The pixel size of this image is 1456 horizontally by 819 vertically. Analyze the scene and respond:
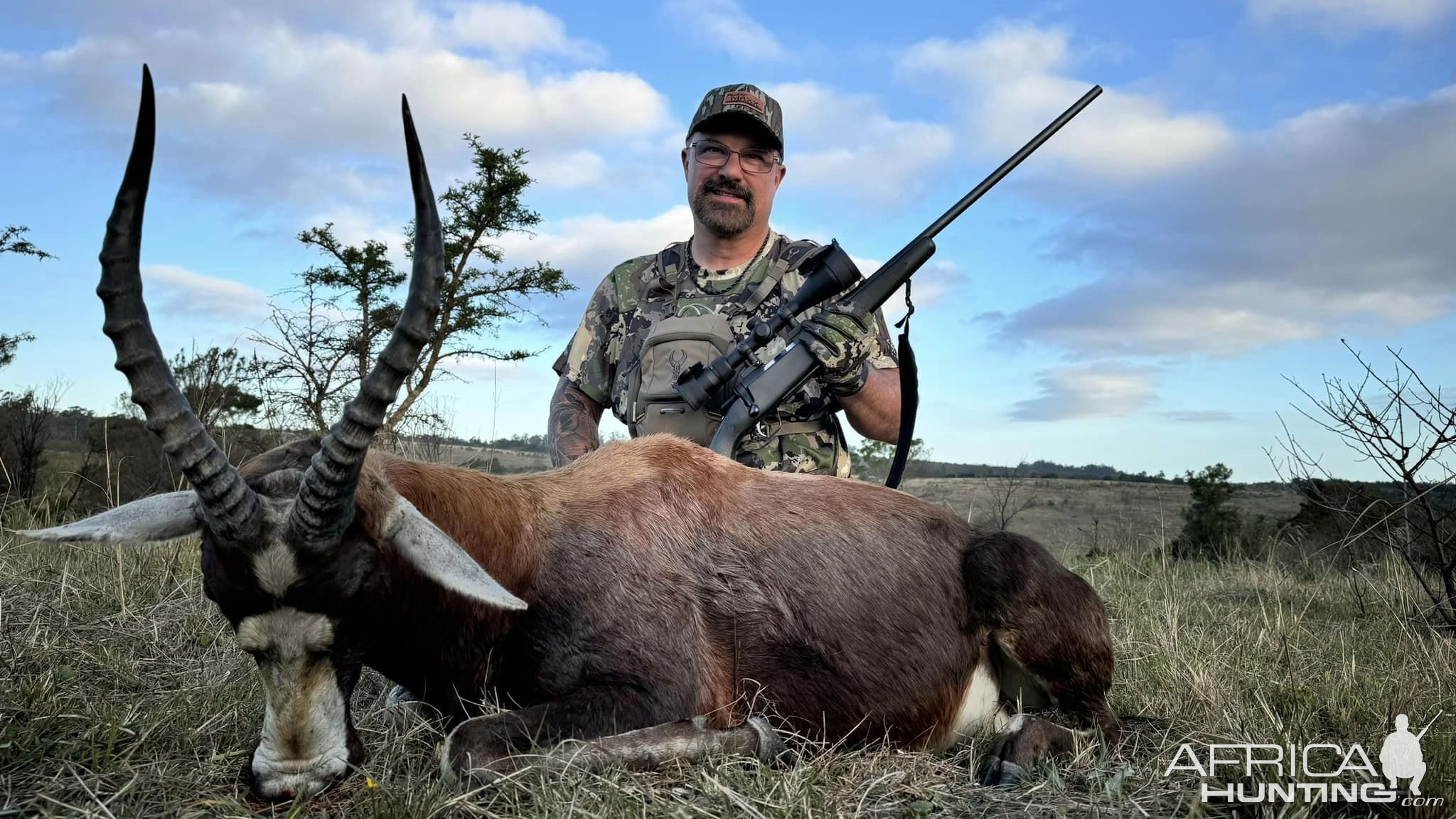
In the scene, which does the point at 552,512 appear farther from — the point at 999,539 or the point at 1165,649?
the point at 1165,649

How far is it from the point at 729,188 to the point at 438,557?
442cm

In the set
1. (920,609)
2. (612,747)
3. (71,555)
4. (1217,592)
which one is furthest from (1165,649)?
(71,555)

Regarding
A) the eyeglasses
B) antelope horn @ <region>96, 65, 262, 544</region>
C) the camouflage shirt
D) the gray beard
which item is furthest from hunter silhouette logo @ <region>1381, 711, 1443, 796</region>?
the eyeglasses

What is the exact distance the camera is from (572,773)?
319 centimetres

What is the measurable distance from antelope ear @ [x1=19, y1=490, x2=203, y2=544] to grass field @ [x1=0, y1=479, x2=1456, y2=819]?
770mm

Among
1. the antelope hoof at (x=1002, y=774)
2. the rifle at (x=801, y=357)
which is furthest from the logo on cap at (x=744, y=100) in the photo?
the antelope hoof at (x=1002, y=774)

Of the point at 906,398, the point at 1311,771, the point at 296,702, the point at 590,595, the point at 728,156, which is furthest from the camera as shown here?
the point at 728,156

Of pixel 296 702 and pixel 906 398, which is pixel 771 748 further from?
pixel 906 398

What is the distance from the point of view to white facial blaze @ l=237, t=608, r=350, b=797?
3070 millimetres

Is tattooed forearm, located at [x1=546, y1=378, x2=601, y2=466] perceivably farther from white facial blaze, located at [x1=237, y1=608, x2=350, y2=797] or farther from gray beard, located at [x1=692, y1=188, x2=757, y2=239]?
white facial blaze, located at [x1=237, y1=608, x2=350, y2=797]

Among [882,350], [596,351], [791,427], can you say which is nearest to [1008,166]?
[882,350]

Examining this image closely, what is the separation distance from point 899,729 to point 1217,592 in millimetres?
6510

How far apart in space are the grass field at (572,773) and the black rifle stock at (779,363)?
2.11 m

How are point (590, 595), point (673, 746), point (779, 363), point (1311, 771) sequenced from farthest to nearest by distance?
1. point (779, 363)
2. point (590, 595)
3. point (1311, 771)
4. point (673, 746)
